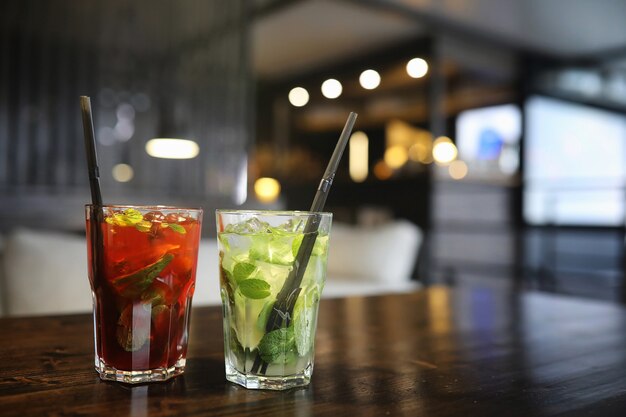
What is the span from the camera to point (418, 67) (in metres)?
6.38

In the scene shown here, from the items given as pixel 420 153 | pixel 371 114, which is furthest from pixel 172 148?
pixel 371 114

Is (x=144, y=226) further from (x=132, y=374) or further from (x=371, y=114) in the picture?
(x=371, y=114)

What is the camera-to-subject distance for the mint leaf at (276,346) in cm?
59

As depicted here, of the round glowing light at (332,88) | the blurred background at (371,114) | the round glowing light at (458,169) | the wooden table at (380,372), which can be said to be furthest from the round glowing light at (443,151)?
the wooden table at (380,372)

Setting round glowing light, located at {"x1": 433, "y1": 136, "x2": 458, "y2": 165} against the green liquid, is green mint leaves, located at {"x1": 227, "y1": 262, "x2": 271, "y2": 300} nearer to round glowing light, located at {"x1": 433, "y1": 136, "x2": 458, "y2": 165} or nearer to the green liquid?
the green liquid

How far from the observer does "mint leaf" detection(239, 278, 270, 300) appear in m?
0.59

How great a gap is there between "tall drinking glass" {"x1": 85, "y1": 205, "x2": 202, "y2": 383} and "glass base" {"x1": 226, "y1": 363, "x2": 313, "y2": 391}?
82 millimetres

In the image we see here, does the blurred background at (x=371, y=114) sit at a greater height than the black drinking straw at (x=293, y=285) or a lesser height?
greater

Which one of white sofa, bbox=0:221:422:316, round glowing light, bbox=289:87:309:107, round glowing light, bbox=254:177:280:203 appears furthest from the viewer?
round glowing light, bbox=254:177:280:203

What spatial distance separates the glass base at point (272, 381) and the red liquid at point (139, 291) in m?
0.08

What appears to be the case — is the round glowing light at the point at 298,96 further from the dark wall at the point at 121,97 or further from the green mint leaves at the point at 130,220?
the green mint leaves at the point at 130,220

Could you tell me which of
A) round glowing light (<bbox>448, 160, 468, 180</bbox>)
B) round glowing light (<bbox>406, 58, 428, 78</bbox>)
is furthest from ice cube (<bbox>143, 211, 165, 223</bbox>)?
round glowing light (<bbox>448, 160, 468, 180</bbox>)

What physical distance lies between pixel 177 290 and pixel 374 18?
583cm

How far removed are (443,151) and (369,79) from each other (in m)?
1.48
